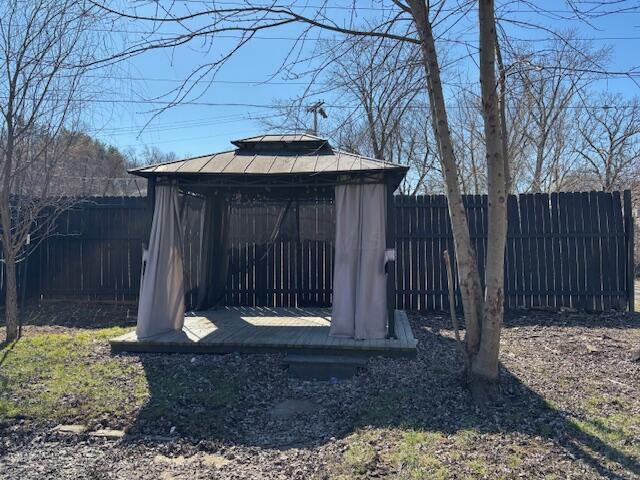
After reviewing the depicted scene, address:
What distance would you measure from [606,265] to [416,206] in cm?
311

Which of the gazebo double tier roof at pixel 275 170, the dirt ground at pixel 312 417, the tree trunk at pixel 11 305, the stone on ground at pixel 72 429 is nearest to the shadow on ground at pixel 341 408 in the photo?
the dirt ground at pixel 312 417

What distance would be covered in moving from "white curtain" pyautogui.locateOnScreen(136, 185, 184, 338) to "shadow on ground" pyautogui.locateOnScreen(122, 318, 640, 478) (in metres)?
0.69

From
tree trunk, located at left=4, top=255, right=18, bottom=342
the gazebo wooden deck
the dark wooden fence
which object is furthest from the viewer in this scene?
the dark wooden fence

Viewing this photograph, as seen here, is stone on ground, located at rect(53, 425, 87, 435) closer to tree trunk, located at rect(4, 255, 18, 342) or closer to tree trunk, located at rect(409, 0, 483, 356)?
tree trunk, located at rect(4, 255, 18, 342)

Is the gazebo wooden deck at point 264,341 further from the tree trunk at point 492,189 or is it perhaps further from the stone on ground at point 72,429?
the stone on ground at point 72,429

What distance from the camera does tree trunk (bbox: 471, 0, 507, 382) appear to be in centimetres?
363

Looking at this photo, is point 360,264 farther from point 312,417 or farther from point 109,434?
point 109,434

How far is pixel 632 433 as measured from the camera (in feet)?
10.1

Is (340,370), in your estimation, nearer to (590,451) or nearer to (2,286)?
(590,451)

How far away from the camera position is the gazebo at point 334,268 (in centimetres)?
509

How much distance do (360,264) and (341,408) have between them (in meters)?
1.82

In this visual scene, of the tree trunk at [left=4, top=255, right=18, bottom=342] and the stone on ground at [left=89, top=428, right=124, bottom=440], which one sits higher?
the tree trunk at [left=4, top=255, right=18, bottom=342]

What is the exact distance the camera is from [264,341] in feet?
16.8

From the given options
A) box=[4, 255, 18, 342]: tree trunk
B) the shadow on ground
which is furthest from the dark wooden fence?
the shadow on ground
